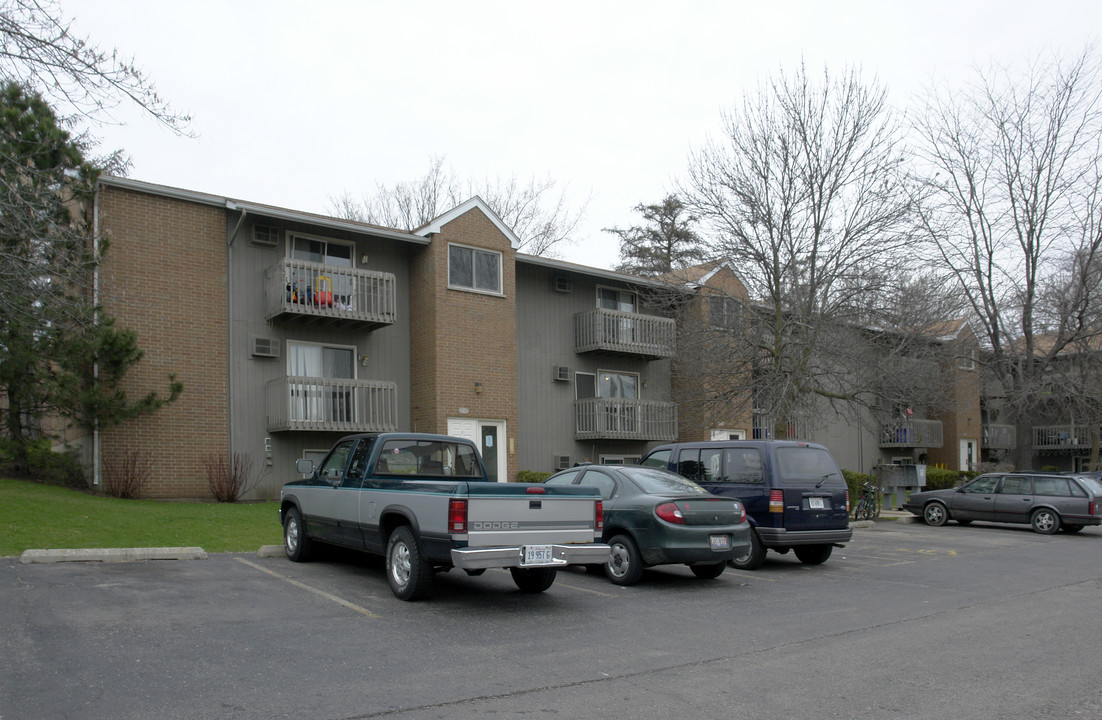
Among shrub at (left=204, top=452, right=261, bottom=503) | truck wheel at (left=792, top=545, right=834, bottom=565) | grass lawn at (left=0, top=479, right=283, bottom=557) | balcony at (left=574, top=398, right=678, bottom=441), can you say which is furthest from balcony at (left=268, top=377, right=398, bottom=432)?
truck wheel at (left=792, top=545, right=834, bottom=565)

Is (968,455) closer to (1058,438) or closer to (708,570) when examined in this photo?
(1058,438)

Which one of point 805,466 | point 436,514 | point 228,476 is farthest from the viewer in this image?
point 228,476

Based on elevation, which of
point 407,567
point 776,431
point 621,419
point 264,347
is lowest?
point 407,567

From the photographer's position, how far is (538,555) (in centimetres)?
880

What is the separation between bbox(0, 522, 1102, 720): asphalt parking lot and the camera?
5.79 metres

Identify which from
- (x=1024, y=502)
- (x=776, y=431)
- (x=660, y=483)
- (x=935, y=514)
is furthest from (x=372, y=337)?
(x=1024, y=502)

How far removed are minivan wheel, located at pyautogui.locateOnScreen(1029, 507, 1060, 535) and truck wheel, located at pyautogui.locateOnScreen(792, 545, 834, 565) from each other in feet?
29.9

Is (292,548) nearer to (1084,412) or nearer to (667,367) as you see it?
(667,367)

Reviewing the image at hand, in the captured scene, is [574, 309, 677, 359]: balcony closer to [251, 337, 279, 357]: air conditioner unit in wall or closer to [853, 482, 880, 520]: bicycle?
[853, 482, 880, 520]: bicycle

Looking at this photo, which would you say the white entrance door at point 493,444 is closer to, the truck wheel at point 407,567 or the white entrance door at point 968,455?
the truck wheel at point 407,567

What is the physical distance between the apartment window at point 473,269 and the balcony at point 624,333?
3.56 m

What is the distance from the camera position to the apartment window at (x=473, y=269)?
22312mm

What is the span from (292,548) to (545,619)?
175 inches

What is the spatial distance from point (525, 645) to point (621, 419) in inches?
707
